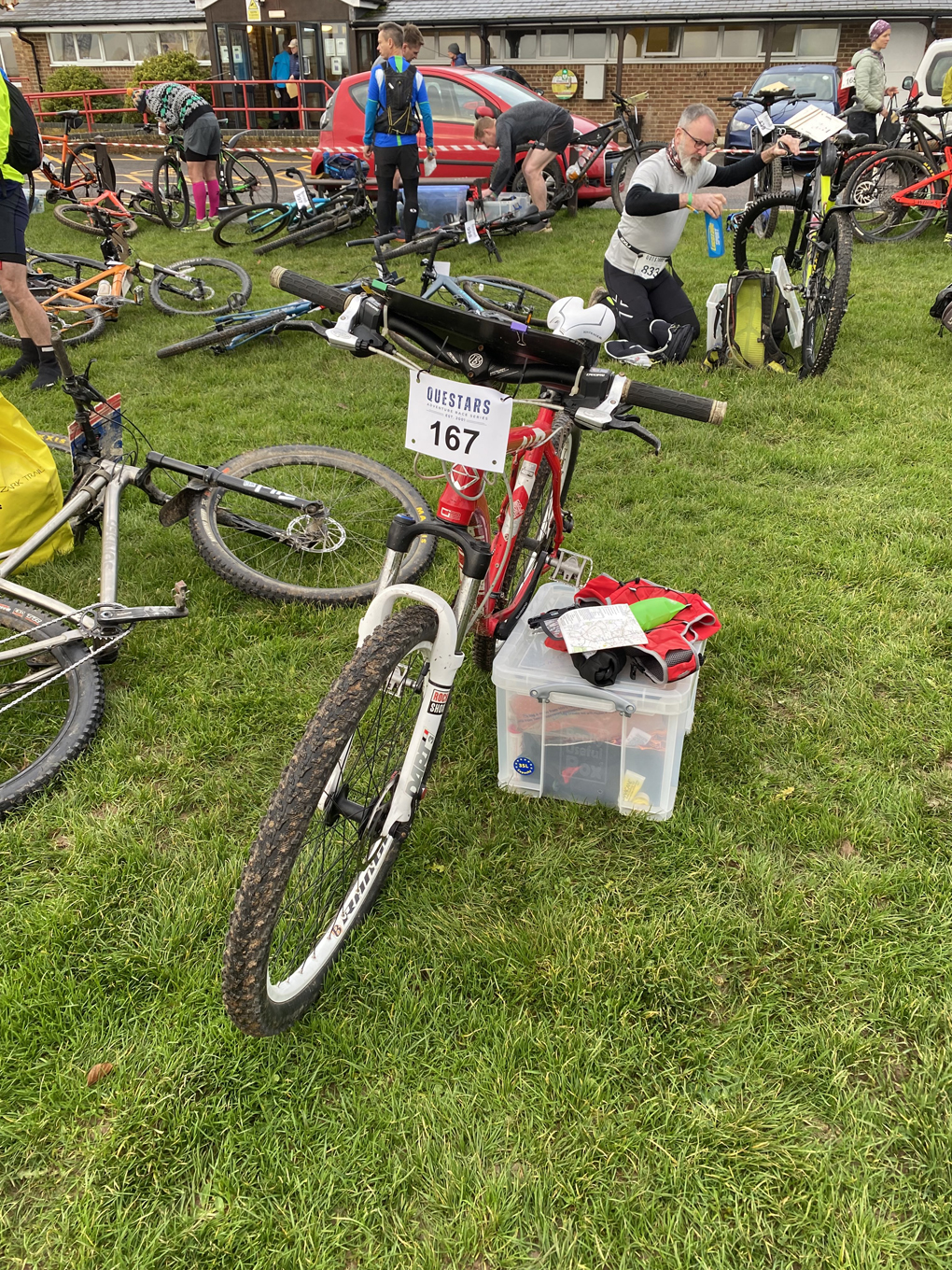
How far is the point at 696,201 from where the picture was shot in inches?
215

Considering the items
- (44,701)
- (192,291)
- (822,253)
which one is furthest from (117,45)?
(44,701)

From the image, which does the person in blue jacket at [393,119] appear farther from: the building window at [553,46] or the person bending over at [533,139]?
the building window at [553,46]

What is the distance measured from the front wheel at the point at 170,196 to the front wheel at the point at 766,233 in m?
7.19

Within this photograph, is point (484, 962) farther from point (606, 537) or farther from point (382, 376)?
point (382, 376)

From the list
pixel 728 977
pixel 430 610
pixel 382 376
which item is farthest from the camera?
pixel 382 376

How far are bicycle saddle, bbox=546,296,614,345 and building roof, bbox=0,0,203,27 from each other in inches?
1251

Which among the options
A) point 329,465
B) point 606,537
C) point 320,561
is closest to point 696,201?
point 606,537

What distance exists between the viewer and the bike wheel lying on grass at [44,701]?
2742mm

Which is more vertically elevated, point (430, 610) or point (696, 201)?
point (696, 201)

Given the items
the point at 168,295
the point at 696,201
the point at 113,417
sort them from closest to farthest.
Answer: the point at 113,417 → the point at 696,201 → the point at 168,295

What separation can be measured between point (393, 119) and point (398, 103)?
0.52 feet

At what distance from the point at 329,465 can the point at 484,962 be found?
2511mm

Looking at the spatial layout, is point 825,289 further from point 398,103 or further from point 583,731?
point 398,103

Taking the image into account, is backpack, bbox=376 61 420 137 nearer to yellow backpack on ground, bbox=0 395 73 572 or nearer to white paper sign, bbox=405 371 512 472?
yellow backpack on ground, bbox=0 395 73 572
